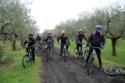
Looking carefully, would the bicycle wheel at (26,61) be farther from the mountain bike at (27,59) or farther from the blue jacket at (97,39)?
the blue jacket at (97,39)

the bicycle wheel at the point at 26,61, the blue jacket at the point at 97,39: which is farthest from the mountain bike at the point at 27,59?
the blue jacket at the point at 97,39

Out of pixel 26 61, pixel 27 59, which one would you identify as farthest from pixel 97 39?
pixel 26 61

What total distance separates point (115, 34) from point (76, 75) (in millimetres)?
23791

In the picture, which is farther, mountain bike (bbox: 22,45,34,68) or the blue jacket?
mountain bike (bbox: 22,45,34,68)

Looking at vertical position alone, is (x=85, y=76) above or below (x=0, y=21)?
below

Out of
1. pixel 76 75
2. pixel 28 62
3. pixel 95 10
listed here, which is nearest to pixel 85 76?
pixel 76 75

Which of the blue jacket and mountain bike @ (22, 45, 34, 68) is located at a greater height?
the blue jacket

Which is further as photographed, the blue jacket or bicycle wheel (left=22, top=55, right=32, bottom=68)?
bicycle wheel (left=22, top=55, right=32, bottom=68)

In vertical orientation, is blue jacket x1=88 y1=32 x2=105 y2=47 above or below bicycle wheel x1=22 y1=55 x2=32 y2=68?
above

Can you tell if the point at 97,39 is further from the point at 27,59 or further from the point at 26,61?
the point at 26,61

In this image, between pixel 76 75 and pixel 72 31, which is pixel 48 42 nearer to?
pixel 76 75

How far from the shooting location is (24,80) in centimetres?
1340

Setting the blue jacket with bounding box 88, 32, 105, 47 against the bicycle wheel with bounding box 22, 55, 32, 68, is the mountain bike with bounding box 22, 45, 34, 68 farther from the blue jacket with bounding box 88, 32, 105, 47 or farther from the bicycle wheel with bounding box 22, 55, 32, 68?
the blue jacket with bounding box 88, 32, 105, 47

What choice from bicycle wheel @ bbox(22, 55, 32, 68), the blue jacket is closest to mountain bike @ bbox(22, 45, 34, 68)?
bicycle wheel @ bbox(22, 55, 32, 68)
